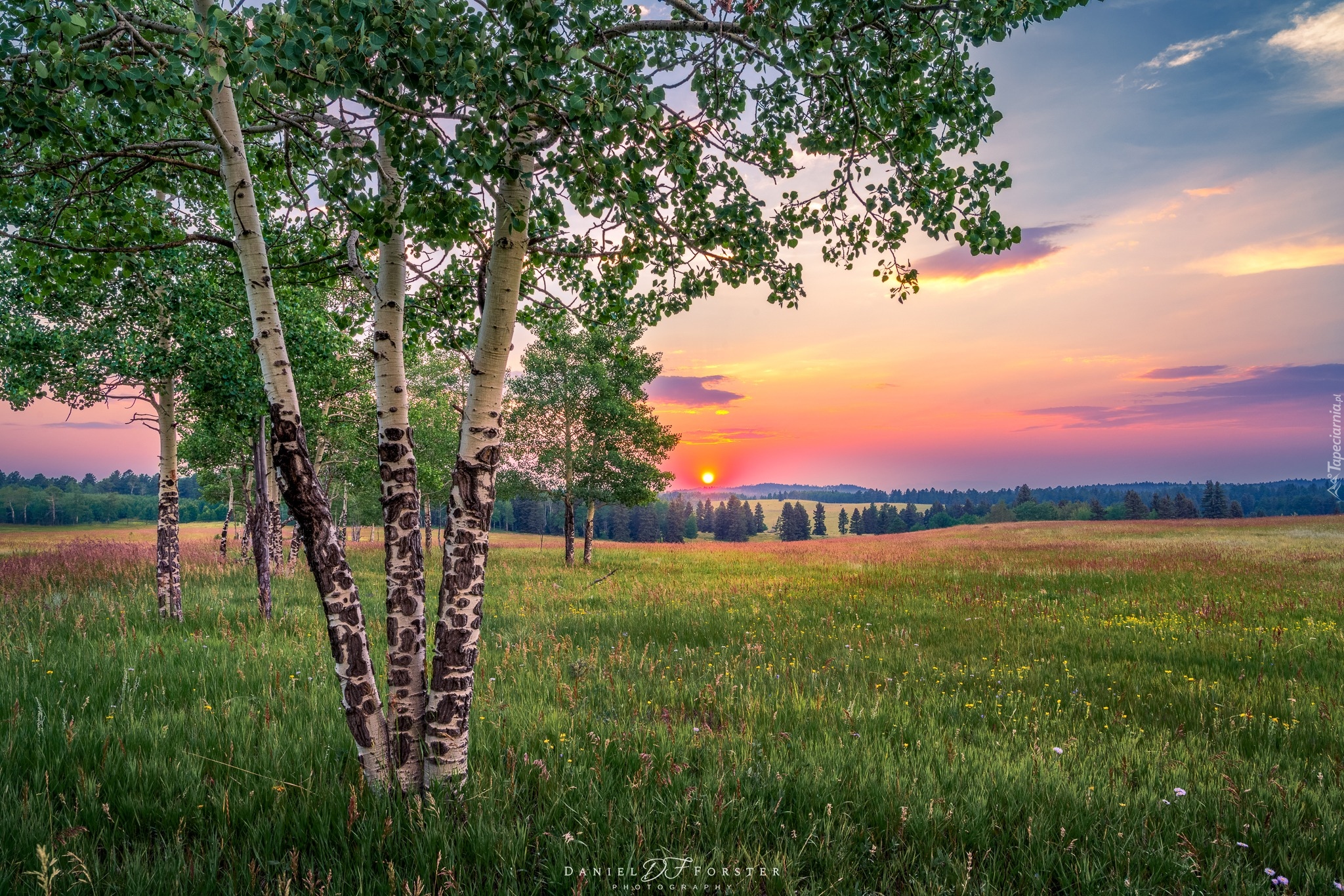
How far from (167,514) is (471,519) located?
10653 millimetres

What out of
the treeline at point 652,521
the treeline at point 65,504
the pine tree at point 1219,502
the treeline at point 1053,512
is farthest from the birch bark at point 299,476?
the treeline at point 65,504

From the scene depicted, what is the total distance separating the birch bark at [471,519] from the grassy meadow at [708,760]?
399 mm

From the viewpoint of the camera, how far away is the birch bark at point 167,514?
9.41 m

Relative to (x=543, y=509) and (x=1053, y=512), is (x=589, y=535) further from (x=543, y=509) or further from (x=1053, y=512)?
(x=1053, y=512)

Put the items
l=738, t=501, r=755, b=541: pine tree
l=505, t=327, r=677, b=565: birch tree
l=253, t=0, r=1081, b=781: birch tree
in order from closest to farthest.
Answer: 1. l=253, t=0, r=1081, b=781: birch tree
2. l=505, t=327, r=677, b=565: birch tree
3. l=738, t=501, r=755, b=541: pine tree

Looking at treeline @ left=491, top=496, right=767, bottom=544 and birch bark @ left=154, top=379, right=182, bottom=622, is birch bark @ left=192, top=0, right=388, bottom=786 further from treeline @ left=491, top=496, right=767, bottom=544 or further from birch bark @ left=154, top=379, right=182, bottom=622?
treeline @ left=491, top=496, right=767, bottom=544

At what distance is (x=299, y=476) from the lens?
10.7 feet

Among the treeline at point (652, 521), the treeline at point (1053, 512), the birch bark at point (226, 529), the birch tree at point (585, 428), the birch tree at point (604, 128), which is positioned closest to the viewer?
the birch tree at point (604, 128)

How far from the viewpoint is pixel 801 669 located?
7238mm

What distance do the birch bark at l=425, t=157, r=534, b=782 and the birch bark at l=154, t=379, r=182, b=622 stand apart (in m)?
8.71

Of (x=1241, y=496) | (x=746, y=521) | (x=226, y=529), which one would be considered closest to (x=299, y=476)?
(x=226, y=529)

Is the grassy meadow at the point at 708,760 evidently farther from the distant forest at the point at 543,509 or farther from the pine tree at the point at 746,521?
the pine tree at the point at 746,521

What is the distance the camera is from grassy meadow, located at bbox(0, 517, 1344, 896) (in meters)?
2.90

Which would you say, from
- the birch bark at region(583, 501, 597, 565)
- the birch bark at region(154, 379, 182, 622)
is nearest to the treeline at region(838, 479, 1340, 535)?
the birch bark at region(583, 501, 597, 565)
